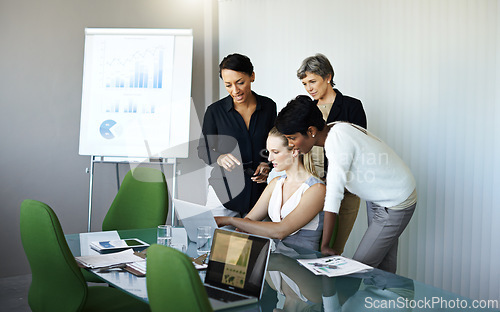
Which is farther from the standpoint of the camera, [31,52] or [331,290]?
[31,52]

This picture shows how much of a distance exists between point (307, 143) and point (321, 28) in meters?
2.08

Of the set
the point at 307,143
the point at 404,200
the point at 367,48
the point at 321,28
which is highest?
the point at 321,28

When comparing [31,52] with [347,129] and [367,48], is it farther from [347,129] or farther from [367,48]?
[347,129]

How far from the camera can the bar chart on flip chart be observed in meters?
4.37

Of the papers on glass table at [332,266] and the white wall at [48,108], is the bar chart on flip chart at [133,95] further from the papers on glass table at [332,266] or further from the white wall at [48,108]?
the papers on glass table at [332,266]

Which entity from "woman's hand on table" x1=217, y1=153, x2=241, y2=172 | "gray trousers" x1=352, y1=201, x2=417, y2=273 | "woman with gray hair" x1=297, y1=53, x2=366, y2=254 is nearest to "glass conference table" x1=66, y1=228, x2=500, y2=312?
"gray trousers" x1=352, y1=201, x2=417, y2=273

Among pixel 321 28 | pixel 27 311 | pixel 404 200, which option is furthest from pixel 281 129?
pixel 27 311

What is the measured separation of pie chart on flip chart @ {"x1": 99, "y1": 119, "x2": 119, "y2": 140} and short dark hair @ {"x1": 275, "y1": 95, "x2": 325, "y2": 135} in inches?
93.2

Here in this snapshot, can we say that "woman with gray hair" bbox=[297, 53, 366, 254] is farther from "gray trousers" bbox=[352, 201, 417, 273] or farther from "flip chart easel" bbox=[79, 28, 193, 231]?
"flip chart easel" bbox=[79, 28, 193, 231]

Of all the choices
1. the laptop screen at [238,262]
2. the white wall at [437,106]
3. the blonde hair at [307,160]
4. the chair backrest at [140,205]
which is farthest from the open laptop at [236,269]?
the white wall at [437,106]

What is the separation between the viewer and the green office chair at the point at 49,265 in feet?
6.13

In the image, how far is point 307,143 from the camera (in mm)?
2365

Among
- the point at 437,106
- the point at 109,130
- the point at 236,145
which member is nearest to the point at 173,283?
the point at 236,145

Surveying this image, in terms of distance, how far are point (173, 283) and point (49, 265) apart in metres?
1.00
